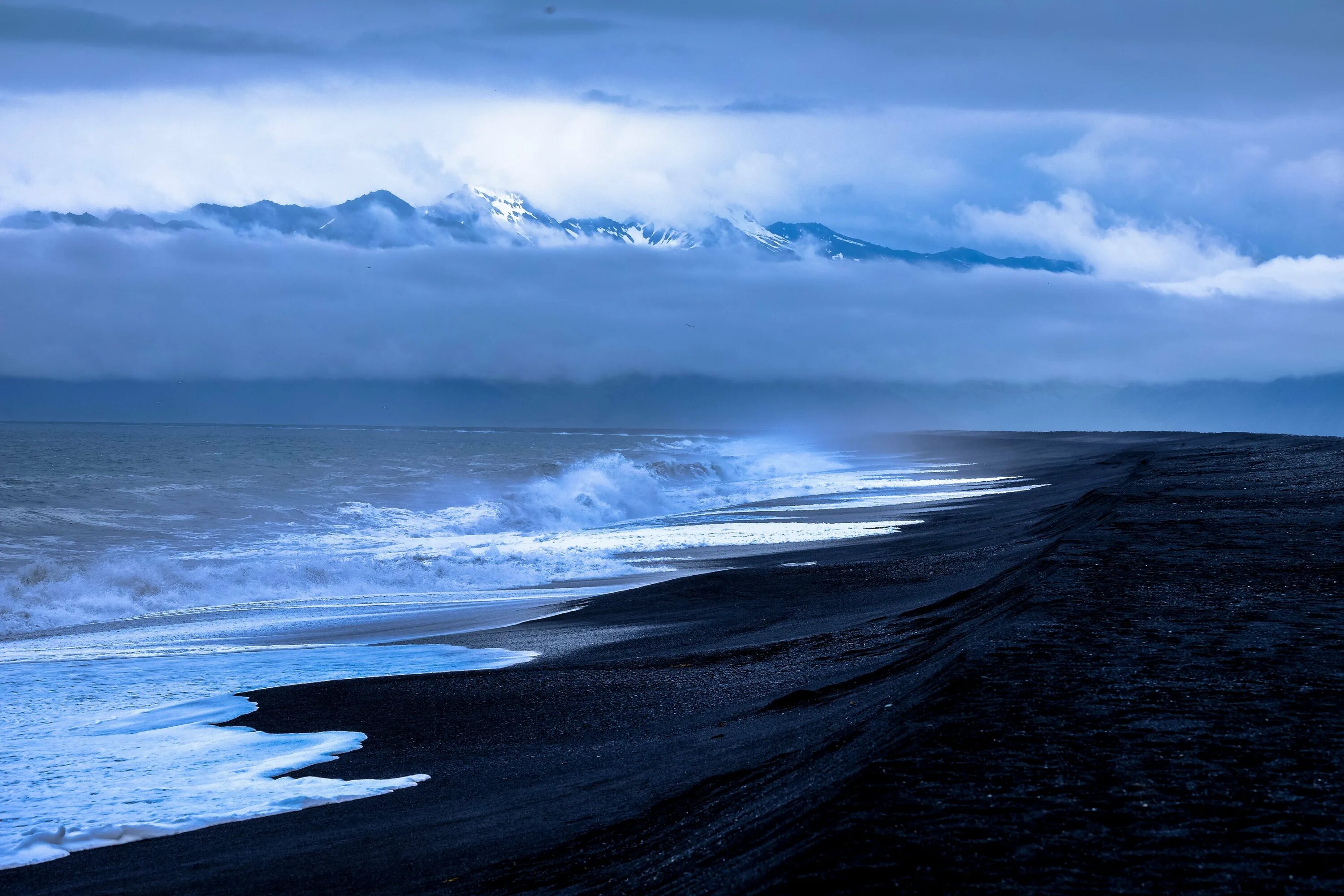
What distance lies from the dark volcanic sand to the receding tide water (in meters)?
0.64

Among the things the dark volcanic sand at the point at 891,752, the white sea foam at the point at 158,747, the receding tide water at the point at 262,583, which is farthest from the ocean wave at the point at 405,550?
the dark volcanic sand at the point at 891,752

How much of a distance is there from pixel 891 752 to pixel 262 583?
54.6 feet

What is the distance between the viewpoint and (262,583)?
62.6ft

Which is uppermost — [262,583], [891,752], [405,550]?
[891,752]

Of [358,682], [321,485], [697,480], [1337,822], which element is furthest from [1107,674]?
[697,480]

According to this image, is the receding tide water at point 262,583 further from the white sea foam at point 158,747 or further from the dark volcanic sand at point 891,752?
the dark volcanic sand at point 891,752

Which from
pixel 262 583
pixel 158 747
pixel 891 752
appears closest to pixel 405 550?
pixel 262 583

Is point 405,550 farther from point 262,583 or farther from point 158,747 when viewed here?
point 158,747

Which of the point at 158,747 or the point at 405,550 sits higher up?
the point at 405,550

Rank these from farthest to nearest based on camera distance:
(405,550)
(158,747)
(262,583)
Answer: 1. (405,550)
2. (262,583)
3. (158,747)

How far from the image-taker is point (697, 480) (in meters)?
54.0

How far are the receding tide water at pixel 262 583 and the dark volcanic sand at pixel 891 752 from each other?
64 centimetres

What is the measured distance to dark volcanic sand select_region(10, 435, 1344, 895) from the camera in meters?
3.33

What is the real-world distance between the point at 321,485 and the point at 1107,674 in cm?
4354
